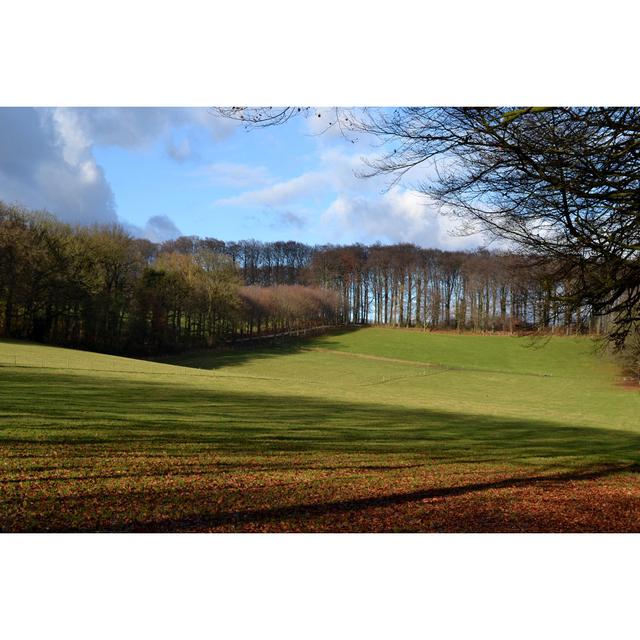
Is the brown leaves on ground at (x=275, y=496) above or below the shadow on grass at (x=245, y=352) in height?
below

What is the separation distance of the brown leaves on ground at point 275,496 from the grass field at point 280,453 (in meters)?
0.02

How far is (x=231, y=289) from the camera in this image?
7.51 meters

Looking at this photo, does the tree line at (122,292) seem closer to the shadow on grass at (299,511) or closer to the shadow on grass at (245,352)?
the shadow on grass at (245,352)


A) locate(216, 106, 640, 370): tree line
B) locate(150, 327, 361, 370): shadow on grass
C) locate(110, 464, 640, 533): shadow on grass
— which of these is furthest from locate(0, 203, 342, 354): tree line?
locate(110, 464, 640, 533): shadow on grass

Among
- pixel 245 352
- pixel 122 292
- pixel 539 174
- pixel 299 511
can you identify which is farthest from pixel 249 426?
pixel 539 174

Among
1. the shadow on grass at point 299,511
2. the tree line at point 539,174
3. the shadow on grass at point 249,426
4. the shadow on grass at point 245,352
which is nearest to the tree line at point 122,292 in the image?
the shadow on grass at point 245,352

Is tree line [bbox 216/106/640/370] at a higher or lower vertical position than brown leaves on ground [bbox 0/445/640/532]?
higher

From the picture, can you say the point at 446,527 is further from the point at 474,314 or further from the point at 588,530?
the point at 474,314

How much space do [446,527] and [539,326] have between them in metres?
3.07

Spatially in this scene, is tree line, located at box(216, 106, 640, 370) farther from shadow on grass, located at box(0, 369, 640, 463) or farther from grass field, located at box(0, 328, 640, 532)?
shadow on grass, located at box(0, 369, 640, 463)

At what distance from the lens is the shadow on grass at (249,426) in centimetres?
622

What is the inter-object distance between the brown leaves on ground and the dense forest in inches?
83.5

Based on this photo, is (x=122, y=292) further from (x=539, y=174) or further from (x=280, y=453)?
(x=539, y=174)

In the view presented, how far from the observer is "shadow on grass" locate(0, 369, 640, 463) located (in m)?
6.22
